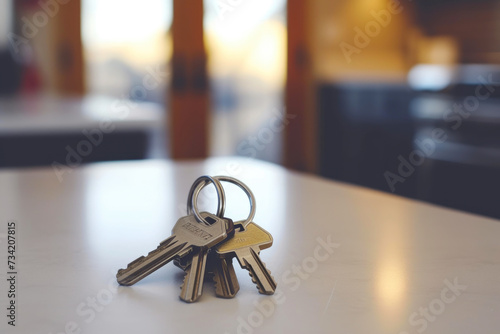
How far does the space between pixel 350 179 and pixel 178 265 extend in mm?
3892

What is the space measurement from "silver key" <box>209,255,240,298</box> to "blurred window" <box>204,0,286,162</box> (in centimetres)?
360

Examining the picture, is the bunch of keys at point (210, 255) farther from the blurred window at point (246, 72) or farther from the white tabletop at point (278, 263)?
the blurred window at point (246, 72)

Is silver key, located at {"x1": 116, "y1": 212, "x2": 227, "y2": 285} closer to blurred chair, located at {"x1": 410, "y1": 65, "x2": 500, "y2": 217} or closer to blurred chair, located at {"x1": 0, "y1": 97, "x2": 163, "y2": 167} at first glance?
blurred chair, located at {"x1": 0, "y1": 97, "x2": 163, "y2": 167}

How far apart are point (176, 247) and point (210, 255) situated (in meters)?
0.03

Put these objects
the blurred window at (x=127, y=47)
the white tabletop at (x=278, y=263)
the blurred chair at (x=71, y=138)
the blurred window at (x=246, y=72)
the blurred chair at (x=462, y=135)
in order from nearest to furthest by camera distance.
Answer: the white tabletop at (x=278, y=263) < the blurred chair at (x=71, y=138) < the blurred chair at (x=462, y=135) < the blurred window at (x=127, y=47) < the blurred window at (x=246, y=72)

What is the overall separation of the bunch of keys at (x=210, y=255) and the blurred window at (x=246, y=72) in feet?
11.7

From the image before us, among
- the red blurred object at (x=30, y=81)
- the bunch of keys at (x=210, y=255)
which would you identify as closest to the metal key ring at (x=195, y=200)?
the bunch of keys at (x=210, y=255)

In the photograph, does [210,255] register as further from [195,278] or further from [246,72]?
[246,72]

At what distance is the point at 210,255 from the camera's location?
0.56 metres

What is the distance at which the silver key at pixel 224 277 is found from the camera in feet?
1.67

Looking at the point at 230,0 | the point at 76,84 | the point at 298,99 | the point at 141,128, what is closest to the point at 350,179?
the point at 298,99

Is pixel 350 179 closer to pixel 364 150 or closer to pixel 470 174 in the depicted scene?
pixel 364 150

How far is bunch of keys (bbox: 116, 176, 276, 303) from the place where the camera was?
516 mm

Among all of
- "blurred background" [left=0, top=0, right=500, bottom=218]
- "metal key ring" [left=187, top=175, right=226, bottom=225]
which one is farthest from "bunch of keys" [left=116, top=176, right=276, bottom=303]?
"blurred background" [left=0, top=0, right=500, bottom=218]
